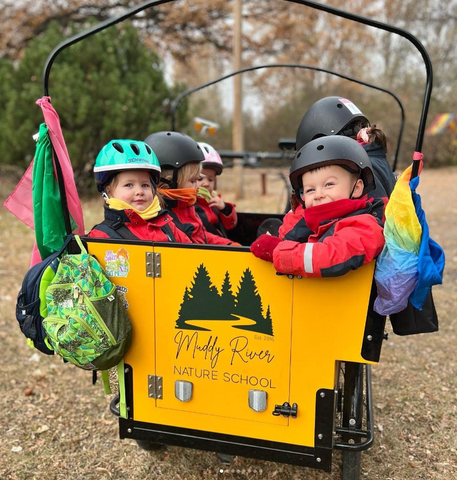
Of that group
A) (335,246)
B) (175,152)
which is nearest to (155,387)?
(335,246)

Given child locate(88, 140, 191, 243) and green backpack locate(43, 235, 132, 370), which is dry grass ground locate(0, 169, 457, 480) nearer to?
green backpack locate(43, 235, 132, 370)

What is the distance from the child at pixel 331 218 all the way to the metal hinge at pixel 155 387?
2.57 feet

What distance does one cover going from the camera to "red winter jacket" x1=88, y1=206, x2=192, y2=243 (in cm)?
247

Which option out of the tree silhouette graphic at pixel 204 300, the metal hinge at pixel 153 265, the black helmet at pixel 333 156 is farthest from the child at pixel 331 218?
the metal hinge at pixel 153 265

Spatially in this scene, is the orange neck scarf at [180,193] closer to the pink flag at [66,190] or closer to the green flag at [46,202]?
the pink flag at [66,190]

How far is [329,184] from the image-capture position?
2.18 metres

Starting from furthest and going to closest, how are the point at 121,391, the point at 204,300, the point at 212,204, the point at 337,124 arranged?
1. the point at 212,204
2. the point at 337,124
3. the point at 121,391
4. the point at 204,300

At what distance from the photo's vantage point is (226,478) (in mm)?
2566

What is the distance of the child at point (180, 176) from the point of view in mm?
3002

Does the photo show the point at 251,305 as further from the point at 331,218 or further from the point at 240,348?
the point at 331,218

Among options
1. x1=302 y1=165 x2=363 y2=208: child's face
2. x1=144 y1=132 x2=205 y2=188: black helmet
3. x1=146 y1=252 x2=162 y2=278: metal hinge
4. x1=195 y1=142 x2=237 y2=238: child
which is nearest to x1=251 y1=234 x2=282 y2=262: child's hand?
x1=302 y1=165 x2=363 y2=208: child's face

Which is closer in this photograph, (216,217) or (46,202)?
(46,202)

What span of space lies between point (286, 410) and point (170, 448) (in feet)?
3.24

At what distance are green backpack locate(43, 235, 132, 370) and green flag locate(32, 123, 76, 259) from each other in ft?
0.60
